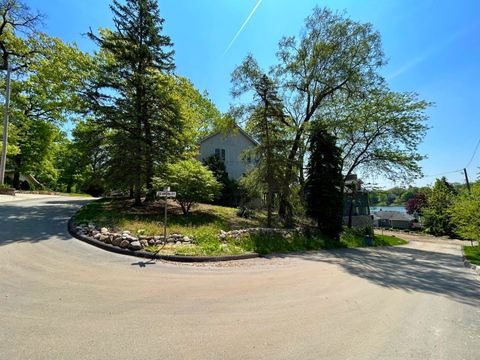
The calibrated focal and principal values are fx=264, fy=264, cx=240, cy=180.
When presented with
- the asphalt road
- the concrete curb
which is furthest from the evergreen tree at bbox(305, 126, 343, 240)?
the concrete curb

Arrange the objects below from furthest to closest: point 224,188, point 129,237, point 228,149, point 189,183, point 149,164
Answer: point 228,149
point 224,188
point 149,164
point 189,183
point 129,237

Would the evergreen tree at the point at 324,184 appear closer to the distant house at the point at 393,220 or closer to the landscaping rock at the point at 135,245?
the landscaping rock at the point at 135,245

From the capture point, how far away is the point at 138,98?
49.8ft

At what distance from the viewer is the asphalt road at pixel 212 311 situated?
3.54m

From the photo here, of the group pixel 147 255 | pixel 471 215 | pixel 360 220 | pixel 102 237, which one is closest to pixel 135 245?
pixel 147 255

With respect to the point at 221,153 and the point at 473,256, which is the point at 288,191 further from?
the point at 221,153

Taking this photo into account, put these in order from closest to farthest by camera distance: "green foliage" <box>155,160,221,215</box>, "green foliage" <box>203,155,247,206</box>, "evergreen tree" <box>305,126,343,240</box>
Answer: "green foliage" <box>155,160,221,215</box> < "evergreen tree" <box>305,126,343,240</box> < "green foliage" <box>203,155,247,206</box>

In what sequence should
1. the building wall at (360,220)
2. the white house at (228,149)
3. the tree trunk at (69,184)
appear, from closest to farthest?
the white house at (228,149)
the building wall at (360,220)
the tree trunk at (69,184)

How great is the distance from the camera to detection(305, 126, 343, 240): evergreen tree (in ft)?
56.0

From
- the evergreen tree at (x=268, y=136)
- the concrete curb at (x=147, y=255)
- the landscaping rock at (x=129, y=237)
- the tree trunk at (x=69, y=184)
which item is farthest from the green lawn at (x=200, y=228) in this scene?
the tree trunk at (x=69, y=184)

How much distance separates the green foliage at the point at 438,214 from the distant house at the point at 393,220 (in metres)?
19.2

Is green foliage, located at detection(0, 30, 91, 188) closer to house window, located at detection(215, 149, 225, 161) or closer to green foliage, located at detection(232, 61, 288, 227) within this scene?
green foliage, located at detection(232, 61, 288, 227)

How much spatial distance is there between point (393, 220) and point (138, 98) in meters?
70.2

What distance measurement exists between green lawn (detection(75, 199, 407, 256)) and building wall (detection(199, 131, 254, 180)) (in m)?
12.2
